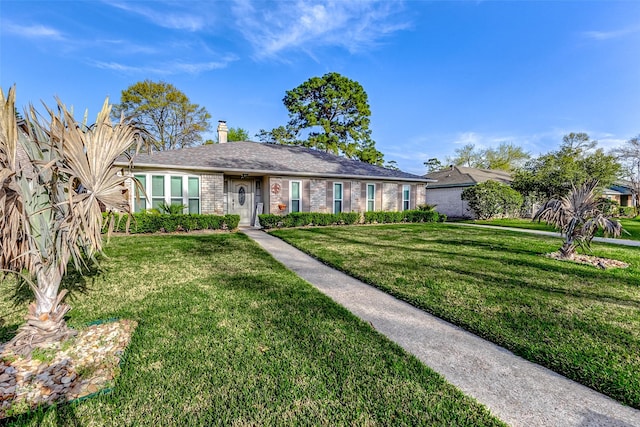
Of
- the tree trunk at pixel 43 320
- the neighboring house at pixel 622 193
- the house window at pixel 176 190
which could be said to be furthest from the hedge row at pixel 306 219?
the neighboring house at pixel 622 193

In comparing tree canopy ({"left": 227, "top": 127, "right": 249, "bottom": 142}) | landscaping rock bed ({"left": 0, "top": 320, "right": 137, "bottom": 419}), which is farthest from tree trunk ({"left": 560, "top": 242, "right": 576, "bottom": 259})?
tree canopy ({"left": 227, "top": 127, "right": 249, "bottom": 142})

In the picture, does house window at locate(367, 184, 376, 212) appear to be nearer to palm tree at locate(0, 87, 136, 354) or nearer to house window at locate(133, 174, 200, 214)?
house window at locate(133, 174, 200, 214)

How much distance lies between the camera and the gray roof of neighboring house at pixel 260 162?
39.5 feet

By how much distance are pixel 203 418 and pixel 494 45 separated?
17.4 meters

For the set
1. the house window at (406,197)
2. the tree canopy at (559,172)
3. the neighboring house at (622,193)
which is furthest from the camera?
the neighboring house at (622,193)

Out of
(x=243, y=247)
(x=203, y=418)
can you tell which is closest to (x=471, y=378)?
(x=203, y=418)

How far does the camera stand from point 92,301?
154 inches

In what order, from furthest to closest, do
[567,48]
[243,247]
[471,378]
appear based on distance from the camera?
[567,48] < [243,247] < [471,378]

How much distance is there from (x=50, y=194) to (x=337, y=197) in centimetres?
1306

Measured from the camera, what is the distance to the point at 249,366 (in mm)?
2406

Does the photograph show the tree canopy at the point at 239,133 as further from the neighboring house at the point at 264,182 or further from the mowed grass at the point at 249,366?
the mowed grass at the point at 249,366

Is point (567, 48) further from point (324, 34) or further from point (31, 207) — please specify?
point (31, 207)

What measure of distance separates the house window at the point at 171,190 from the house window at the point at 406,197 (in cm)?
1141

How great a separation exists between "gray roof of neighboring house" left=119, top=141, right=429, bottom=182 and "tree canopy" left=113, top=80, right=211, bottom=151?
48.4 ft
